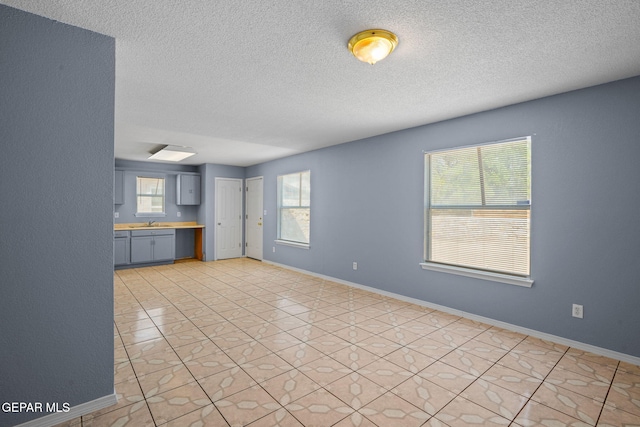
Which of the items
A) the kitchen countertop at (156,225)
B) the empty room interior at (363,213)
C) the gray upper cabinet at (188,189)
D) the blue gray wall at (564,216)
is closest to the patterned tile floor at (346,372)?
the empty room interior at (363,213)

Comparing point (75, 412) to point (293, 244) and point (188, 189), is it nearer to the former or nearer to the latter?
point (293, 244)

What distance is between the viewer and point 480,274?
11.6 feet

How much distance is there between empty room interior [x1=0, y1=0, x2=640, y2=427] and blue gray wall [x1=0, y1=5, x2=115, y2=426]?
0.4 inches

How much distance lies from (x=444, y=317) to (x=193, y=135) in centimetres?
436

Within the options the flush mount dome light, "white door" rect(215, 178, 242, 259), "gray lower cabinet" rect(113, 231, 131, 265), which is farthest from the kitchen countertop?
the flush mount dome light

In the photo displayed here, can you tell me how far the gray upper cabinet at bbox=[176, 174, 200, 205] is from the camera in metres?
7.69

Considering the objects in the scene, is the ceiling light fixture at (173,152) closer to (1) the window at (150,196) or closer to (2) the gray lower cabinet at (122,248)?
(1) the window at (150,196)

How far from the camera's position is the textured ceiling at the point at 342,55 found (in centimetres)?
179

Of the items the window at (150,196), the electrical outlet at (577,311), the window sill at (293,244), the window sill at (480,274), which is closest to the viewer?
the electrical outlet at (577,311)

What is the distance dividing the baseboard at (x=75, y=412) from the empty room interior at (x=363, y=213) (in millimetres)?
13

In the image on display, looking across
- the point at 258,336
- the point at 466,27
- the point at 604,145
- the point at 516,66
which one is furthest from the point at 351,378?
the point at 604,145

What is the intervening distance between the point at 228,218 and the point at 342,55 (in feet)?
21.2

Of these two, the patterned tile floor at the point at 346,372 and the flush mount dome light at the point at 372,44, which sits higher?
the flush mount dome light at the point at 372,44

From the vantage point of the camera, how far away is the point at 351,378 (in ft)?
7.82
